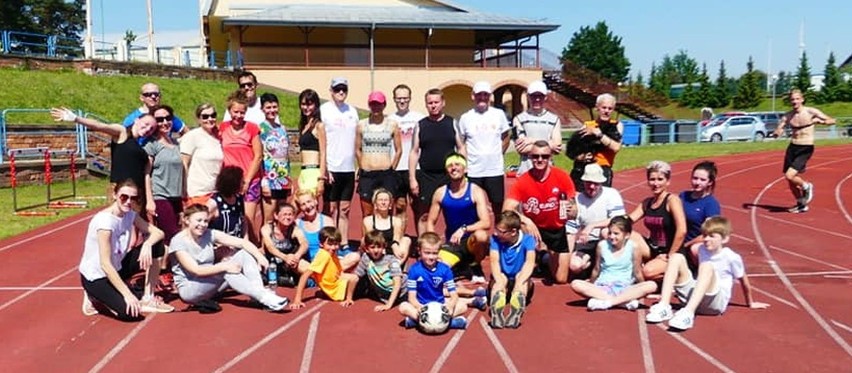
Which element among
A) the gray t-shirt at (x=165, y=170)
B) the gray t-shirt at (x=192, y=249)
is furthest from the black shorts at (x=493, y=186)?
the gray t-shirt at (x=165, y=170)

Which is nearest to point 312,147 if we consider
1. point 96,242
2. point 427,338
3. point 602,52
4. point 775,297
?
point 96,242

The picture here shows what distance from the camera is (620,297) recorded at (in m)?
6.12

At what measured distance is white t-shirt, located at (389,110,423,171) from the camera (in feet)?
25.3

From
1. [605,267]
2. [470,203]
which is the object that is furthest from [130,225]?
[605,267]

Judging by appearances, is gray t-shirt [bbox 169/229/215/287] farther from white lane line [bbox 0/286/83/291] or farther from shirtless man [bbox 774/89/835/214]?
shirtless man [bbox 774/89/835/214]

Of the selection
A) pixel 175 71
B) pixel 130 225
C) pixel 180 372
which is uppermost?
pixel 175 71

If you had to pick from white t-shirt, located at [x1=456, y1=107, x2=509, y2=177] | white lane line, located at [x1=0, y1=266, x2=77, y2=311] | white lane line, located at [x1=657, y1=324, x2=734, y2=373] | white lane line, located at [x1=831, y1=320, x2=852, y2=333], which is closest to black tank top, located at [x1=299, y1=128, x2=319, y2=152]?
white t-shirt, located at [x1=456, y1=107, x2=509, y2=177]

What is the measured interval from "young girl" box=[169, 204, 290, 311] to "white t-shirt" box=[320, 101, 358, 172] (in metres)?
1.62

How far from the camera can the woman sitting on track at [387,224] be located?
6777 mm

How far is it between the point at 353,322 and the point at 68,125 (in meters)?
15.1

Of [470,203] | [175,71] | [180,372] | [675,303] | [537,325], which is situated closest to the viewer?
[180,372]

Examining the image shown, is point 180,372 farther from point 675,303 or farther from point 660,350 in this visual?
point 675,303

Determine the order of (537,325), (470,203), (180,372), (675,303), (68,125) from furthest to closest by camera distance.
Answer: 1. (68,125)
2. (470,203)
3. (675,303)
4. (537,325)
5. (180,372)

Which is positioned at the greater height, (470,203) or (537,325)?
(470,203)
